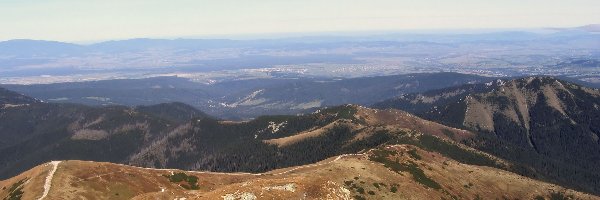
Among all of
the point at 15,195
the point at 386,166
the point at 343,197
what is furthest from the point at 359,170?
the point at 15,195

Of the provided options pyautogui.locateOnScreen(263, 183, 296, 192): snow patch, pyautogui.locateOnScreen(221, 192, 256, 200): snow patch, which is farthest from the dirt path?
pyautogui.locateOnScreen(263, 183, 296, 192): snow patch

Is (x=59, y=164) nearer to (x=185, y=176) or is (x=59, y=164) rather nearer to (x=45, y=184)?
(x=45, y=184)

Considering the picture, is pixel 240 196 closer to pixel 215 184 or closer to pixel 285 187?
pixel 285 187

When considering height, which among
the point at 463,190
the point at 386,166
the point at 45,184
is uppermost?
the point at 45,184

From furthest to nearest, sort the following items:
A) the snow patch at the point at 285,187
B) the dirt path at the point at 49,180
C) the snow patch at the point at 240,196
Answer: the dirt path at the point at 49,180 → the snow patch at the point at 285,187 → the snow patch at the point at 240,196

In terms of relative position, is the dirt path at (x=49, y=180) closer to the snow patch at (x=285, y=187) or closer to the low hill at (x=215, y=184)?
the low hill at (x=215, y=184)

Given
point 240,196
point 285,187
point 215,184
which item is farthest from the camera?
point 215,184

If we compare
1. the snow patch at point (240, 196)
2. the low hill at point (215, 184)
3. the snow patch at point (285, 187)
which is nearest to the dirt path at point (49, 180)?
the low hill at point (215, 184)

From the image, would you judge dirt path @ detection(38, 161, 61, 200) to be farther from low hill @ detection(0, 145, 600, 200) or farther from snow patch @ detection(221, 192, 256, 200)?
snow patch @ detection(221, 192, 256, 200)

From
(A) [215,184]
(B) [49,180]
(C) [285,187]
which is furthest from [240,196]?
(B) [49,180]

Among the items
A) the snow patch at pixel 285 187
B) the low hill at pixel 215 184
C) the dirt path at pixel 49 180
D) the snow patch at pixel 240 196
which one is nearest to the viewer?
the snow patch at pixel 240 196

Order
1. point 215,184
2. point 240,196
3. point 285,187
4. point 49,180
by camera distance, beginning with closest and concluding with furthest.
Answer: point 240,196 → point 285,187 → point 49,180 → point 215,184
